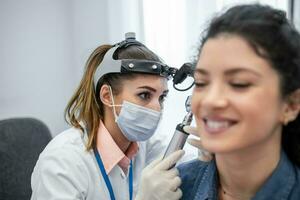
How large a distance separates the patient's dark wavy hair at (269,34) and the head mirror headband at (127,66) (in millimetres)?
548

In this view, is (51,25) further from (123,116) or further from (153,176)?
(153,176)

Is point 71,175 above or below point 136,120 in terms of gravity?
below

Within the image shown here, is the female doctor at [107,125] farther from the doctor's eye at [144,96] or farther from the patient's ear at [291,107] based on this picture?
the patient's ear at [291,107]

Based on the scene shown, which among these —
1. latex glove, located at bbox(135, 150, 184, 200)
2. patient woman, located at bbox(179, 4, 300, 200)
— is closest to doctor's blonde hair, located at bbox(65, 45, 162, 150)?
latex glove, located at bbox(135, 150, 184, 200)

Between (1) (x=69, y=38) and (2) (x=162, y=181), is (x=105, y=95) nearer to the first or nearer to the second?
(2) (x=162, y=181)

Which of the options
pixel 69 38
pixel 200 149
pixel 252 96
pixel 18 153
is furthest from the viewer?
pixel 69 38

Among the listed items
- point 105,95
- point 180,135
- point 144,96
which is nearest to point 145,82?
point 144,96

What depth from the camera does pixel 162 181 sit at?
1.08m

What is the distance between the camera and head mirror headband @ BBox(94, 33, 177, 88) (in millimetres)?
1339

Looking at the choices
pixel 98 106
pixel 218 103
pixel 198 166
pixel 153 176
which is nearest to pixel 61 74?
pixel 98 106

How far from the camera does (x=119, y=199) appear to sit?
1418mm

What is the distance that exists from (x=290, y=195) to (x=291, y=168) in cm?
7

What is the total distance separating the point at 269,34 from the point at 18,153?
4.24 feet

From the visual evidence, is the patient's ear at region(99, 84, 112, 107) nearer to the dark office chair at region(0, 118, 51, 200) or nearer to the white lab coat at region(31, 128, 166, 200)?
the white lab coat at region(31, 128, 166, 200)
